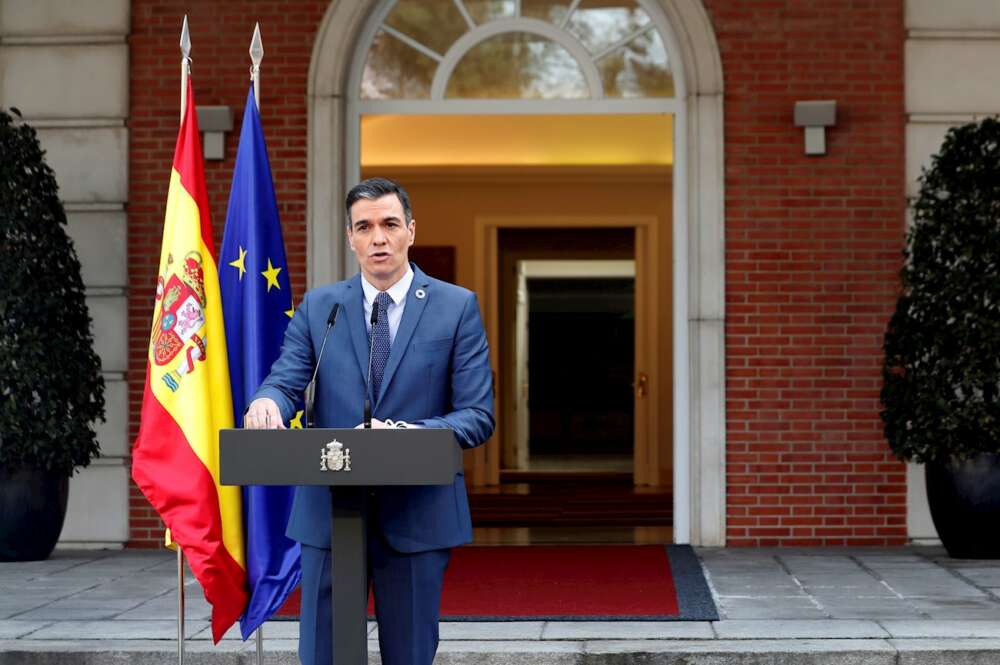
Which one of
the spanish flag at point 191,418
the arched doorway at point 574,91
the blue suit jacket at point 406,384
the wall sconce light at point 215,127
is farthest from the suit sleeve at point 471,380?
the wall sconce light at point 215,127

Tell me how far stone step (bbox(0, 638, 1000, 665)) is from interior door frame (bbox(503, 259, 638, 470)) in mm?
9534

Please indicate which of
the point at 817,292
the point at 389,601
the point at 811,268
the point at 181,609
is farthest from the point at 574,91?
the point at 389,601

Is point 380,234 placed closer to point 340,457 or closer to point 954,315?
point 340,457

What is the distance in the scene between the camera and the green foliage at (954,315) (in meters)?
7.30

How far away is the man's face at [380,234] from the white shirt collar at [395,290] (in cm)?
4

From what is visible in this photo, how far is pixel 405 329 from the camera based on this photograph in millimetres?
3428

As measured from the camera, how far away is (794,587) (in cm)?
671

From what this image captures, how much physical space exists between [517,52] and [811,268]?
2168 mm

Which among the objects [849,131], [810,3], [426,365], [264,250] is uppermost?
[810,3]

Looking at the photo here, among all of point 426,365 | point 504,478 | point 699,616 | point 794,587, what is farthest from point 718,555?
point 504,478

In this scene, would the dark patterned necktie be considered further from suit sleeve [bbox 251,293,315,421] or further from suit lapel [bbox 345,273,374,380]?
suit sleeve [bbox 251,293,315,421]

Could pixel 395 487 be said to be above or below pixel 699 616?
above

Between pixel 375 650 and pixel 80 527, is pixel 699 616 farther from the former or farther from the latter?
pixel 80 527

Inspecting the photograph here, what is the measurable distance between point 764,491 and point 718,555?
564 millimetres
